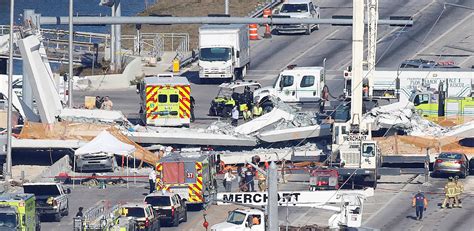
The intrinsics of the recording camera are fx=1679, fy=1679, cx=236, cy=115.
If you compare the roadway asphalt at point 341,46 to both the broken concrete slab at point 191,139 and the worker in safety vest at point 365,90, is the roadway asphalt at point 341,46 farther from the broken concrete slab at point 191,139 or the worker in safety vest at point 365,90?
the worker in safety vest at point 365,90

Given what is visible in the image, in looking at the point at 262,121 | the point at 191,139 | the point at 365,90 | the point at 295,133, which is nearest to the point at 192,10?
the point at 365,90

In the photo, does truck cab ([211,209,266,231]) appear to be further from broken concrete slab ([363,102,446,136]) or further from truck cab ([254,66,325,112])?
truck cab ([254,66,325,112])

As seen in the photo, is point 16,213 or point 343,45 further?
point 343,45

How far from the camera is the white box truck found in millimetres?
100062

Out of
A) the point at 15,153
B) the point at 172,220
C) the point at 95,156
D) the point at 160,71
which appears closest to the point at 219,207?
the point at 172,220

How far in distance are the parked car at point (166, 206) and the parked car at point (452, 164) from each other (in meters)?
15.6

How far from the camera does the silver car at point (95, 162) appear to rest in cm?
7862

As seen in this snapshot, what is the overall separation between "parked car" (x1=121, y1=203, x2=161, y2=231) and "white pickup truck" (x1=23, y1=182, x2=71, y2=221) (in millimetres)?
4796

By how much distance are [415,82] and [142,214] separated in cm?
3283

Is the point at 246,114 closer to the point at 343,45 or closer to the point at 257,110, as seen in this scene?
the point at 257,110

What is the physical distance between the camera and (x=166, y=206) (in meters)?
64.8

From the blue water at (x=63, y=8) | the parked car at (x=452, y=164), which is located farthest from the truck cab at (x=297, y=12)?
the blue water at (x=63, y=8)

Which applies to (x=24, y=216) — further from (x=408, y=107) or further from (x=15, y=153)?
(x=408, y=107)

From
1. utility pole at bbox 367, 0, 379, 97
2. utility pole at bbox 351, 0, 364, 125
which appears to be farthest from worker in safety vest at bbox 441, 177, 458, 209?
utility pole at bbox 367, 0, 379, 97
